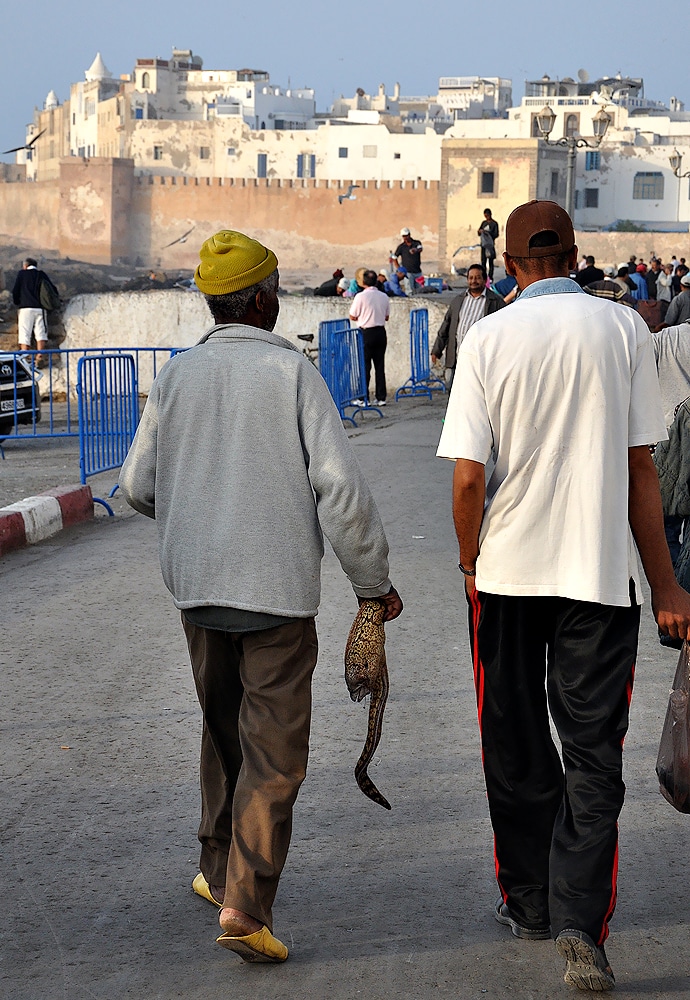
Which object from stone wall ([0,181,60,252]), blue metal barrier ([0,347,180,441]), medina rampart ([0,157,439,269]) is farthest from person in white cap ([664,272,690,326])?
stone wall ([0,181,60,252])

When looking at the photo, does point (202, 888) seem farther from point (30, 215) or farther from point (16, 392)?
point (30, 215)

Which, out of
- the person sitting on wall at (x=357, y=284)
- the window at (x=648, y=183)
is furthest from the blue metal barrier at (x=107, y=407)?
the window at (x=648, y=183)

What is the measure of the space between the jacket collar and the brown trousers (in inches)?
24.2

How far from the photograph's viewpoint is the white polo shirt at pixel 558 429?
2.81 meters

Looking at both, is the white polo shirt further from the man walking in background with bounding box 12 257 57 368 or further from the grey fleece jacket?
the man walking in background with bounding box 12 257 57 368

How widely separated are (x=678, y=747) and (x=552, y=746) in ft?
1.01

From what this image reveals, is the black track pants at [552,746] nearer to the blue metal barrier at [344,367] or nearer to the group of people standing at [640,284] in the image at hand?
the group of people standing at [640,284]

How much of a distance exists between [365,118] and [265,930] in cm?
9803

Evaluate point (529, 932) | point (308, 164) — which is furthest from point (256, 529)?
point (308, 164)

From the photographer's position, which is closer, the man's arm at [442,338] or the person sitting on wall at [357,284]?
the man's arm at [442,338]

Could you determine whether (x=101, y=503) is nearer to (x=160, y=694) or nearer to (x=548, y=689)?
(x=160, y=694)

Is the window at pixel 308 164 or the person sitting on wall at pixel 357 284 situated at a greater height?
the window at pixel 308 164

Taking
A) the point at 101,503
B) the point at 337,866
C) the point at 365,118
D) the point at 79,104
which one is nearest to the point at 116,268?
the point at 365,118

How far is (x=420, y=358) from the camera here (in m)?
18.5
